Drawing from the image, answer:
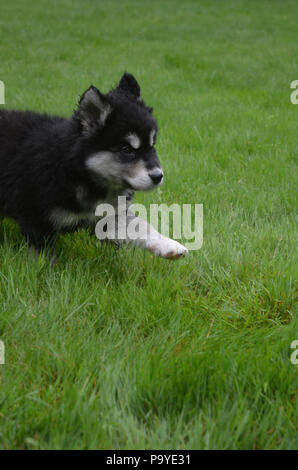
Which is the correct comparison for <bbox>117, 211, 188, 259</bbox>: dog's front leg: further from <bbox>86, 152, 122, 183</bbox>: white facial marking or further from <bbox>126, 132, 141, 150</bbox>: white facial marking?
<bbox>126, 132, 141, 150</bbox>: white facial marking

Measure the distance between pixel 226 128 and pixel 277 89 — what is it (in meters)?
2.50

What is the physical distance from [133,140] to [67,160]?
1.32ft

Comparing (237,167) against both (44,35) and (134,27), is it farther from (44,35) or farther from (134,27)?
(134,27)

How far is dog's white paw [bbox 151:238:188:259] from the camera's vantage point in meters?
2.53

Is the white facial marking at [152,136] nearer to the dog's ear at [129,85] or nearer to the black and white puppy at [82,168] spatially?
the black and white puppy at [82,168]

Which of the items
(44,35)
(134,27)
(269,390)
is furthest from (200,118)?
(134,27)

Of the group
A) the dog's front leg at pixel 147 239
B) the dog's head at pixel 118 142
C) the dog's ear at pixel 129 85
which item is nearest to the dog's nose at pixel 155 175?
the dog's head at pixel 118 142

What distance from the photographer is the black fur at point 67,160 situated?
99.7 inches

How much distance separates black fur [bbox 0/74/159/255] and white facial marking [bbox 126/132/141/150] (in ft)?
0.10

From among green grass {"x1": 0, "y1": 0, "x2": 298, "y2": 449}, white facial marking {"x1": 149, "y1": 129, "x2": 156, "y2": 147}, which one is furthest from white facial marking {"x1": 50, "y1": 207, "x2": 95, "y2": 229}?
white facial marking {"x1": 149, "y1": 129, "x2": 156, "y2": 147}

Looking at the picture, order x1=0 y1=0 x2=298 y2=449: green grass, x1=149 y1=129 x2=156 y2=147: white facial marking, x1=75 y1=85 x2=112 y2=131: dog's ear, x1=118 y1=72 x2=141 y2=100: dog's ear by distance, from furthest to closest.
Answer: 1. x1=118 y1=72 x2=141 y2=100: dog's ear
2. x1=149 y1=129 x2=156 y2=147: white facial marking
3. x1=75 y1=85 x2=112 y2=131: dog's ear
4. x1=0 y1=0 x2=298 y2=449: green grass

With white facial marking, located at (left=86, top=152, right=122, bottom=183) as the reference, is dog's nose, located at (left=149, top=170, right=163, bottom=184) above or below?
below

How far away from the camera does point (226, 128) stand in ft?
17.1
